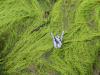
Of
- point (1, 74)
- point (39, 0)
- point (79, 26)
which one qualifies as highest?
point (39, 0)

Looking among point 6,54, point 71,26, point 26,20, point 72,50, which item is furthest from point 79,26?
point 6,54

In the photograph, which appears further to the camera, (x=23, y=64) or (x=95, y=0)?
(x=95, y=0)

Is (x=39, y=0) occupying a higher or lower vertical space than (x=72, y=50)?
higher

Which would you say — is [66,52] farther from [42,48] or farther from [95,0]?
[95,0]

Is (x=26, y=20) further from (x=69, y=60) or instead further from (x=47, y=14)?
(x=69, y=60)

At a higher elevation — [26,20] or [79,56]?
[26,20]

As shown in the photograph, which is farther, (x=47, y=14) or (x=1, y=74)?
(x=47, y=14)
